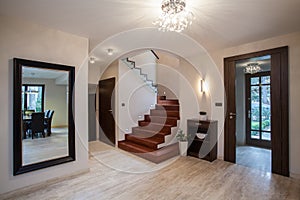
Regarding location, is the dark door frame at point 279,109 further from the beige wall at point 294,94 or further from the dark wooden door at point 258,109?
the dark wooden door at point 258,109

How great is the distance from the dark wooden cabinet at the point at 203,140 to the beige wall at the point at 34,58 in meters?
2.39

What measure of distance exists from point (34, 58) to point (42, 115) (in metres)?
0.97

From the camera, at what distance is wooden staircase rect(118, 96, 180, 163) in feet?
13.2

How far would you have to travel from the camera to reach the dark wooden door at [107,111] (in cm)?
531

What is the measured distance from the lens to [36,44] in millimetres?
2660

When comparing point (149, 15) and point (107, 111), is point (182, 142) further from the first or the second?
point (149, 15)

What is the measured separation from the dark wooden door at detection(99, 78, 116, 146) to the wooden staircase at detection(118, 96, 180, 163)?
62cm

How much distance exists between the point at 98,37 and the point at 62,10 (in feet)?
3.24

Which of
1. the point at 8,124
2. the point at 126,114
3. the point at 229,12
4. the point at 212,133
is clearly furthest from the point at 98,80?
the point at 229,12

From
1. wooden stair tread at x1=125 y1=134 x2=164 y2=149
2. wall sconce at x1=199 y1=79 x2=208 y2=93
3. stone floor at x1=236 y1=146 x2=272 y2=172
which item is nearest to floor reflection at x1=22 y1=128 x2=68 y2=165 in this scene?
wooden stair tread at x1=125 y1=134 x2=164 y2=149

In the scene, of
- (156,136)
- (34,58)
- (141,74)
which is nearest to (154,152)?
(156,136)

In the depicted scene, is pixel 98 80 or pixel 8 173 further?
pixel 98 80

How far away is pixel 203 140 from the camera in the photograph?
3.97 m

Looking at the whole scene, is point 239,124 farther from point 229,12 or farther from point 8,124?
point 8,124
